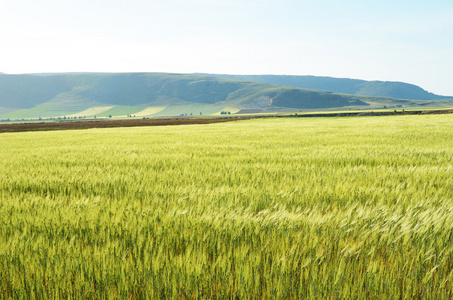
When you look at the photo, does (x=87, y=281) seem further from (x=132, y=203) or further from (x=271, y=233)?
(x=132, y=203)

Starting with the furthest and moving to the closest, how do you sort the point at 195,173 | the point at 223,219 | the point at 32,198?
the point at 195,173
the point at 32,198
the point at 223,219

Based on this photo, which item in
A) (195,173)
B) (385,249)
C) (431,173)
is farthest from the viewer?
(195,173)

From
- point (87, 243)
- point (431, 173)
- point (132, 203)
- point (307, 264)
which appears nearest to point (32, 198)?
point (132, 203)

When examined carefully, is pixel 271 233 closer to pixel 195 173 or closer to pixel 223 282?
pixel 223 282

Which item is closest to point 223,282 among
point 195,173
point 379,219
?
point 379,219

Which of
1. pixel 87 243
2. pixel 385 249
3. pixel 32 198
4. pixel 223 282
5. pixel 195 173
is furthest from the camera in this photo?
pixel 195 173

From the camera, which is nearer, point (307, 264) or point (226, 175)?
point (307, 264)

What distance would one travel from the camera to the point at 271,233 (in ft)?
9.30

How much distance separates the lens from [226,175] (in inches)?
229

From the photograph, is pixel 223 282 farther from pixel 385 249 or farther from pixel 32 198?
pixel 32 198

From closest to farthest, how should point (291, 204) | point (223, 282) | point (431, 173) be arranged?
point (223, 282), point (291, 204), point (431, 173)

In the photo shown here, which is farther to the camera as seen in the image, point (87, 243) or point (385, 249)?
point (87, 243)

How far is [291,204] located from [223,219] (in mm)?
1159

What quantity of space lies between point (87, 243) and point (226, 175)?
334 cm
